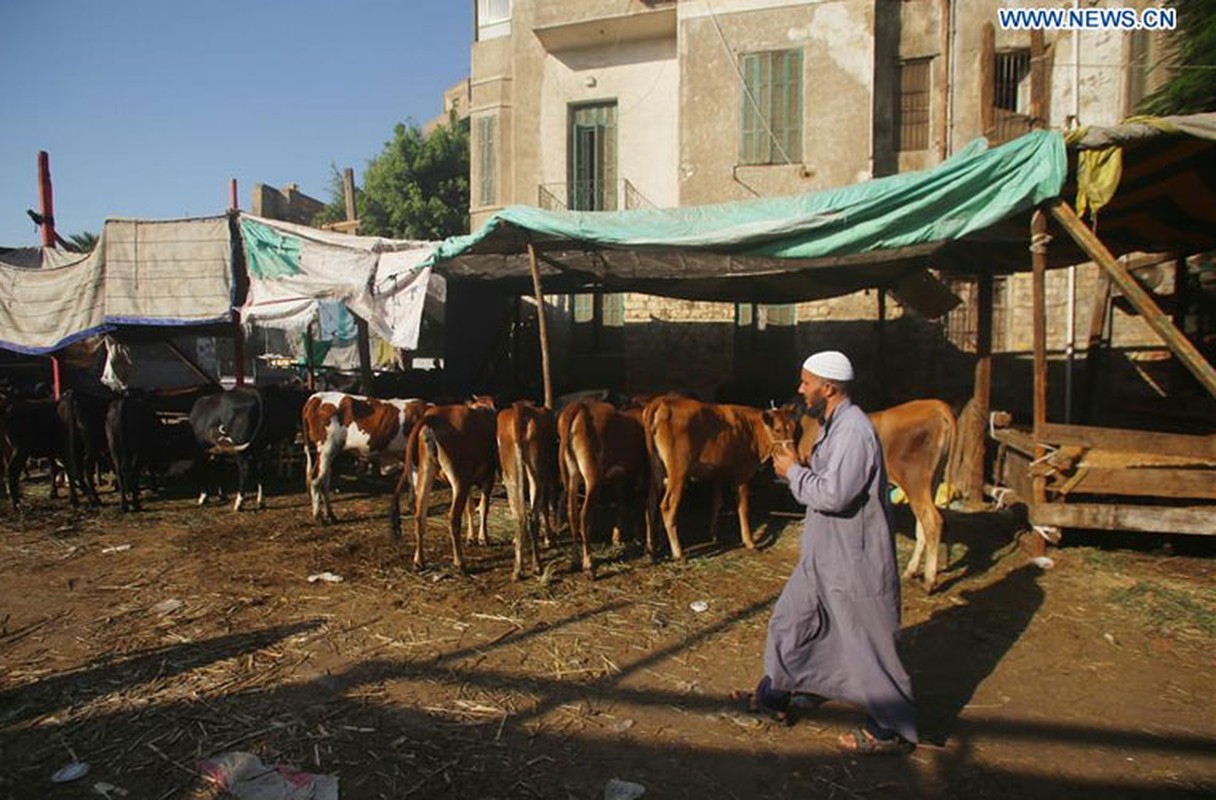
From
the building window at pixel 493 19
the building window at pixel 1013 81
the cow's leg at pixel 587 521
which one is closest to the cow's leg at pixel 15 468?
the cow's leg at pixel 587 521

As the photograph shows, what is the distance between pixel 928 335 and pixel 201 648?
13.3 metres

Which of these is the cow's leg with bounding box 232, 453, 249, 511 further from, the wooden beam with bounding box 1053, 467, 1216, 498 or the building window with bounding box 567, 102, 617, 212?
the building window with bounding box 567, 102, 617, 212

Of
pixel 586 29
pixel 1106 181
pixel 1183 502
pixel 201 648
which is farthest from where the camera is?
pixel 586 29

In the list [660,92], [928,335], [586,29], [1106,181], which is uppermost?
[586,29]

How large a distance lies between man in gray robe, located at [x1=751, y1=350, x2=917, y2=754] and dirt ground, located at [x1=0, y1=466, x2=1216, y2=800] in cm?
29

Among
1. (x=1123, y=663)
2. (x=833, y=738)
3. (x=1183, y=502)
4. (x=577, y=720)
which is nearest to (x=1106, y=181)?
(x=1183, y=502)

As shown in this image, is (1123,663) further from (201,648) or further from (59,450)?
(59,450)

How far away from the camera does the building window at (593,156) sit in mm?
17000

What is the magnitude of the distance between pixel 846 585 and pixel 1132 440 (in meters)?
4.29

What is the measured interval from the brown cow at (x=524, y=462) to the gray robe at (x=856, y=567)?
10.5 ft

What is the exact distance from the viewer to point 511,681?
4316 millimetres

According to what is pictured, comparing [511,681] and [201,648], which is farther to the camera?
[201,648]

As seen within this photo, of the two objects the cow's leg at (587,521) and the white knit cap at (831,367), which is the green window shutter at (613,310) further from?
the white knit cap at (831,367)

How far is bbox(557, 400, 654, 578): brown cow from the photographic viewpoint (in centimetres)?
659
